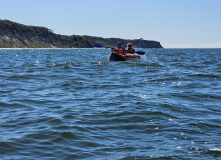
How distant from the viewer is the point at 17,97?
29.6ft

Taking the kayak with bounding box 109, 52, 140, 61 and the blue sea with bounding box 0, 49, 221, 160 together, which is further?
the kayak with bounding box 109, 52, 140, 61

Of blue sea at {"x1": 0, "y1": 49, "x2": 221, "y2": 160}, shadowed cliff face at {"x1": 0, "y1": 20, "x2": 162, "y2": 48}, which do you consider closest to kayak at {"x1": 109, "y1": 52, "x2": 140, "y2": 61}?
blue sea at {"x1": 0, "y1": 49, "x2": 221, "y2": 160}

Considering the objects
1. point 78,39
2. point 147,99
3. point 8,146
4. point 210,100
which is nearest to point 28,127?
point 8,146

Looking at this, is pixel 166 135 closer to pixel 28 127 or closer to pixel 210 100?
pixel 28 127

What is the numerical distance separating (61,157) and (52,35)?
13484 centimetres

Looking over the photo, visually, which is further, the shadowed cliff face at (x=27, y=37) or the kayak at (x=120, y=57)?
the shadowed cliff face at (x=27, y=37)

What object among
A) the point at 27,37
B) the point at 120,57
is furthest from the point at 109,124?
the point at 27,37

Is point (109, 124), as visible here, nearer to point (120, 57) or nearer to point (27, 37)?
point (120, 57)

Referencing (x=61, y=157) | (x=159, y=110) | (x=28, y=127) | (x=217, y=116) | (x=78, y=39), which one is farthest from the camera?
(x=78, y=39)

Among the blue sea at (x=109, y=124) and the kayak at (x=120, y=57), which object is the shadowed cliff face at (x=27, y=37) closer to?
the kayak at (x=120, y=57)

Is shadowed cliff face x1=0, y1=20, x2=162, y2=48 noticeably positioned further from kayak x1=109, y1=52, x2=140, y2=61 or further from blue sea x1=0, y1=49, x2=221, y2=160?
blue sea x1=0, y1=49, x2=221, y2=160

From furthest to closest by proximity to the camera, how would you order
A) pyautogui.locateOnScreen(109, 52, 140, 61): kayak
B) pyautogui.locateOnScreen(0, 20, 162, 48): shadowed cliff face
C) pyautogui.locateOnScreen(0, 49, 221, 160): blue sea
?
pyautogui.locateOnScreen(0, 20, 162, 48): shadowed cliff face
pyautogui.locateOnScreen(109, 52, 140, 61): kayak
pyautogui.locateOnScreen(0, 49, 221, 160): blue sea

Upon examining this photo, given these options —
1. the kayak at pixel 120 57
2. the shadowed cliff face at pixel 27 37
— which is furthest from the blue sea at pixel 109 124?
the shadowed cliff face at pixel 27 37

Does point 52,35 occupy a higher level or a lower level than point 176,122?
higher
